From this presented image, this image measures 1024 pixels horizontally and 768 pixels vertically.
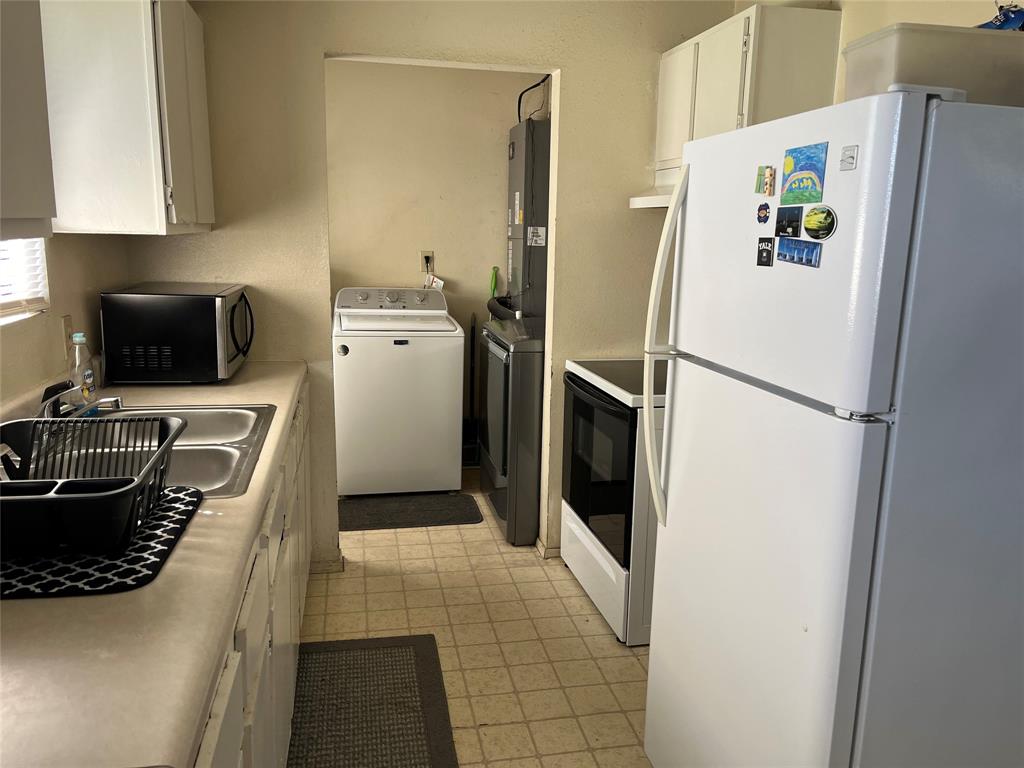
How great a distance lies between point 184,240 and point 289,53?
782mm

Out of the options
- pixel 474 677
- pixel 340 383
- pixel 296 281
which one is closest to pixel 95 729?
pixel 474 677

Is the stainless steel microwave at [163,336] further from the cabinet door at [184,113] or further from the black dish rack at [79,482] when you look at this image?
the black dish rack at [79,482]

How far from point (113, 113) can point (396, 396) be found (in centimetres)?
209

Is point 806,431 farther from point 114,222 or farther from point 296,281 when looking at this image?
point 296,281

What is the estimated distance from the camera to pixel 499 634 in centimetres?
281

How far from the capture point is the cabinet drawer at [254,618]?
1.29m

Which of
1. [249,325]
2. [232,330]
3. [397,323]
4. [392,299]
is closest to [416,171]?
[392,299]

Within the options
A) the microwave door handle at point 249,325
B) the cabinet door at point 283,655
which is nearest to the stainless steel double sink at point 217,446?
the cabinet door at point 283,655

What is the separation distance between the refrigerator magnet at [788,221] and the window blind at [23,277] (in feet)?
5.74

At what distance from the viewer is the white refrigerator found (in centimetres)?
126

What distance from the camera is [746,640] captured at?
5.29ft

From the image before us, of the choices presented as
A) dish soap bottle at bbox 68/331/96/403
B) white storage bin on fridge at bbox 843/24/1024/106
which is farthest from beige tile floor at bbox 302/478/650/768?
white storage bin on fridge at bbox 843/24/1024/106

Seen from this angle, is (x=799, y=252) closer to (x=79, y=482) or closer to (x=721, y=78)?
(x=79, y=482)

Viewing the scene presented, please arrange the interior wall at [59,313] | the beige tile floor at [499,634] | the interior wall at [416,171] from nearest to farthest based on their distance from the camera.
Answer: the interior wall at [59,313] < the beige tile floor at [499,634] < the interior wall at [416,171]
